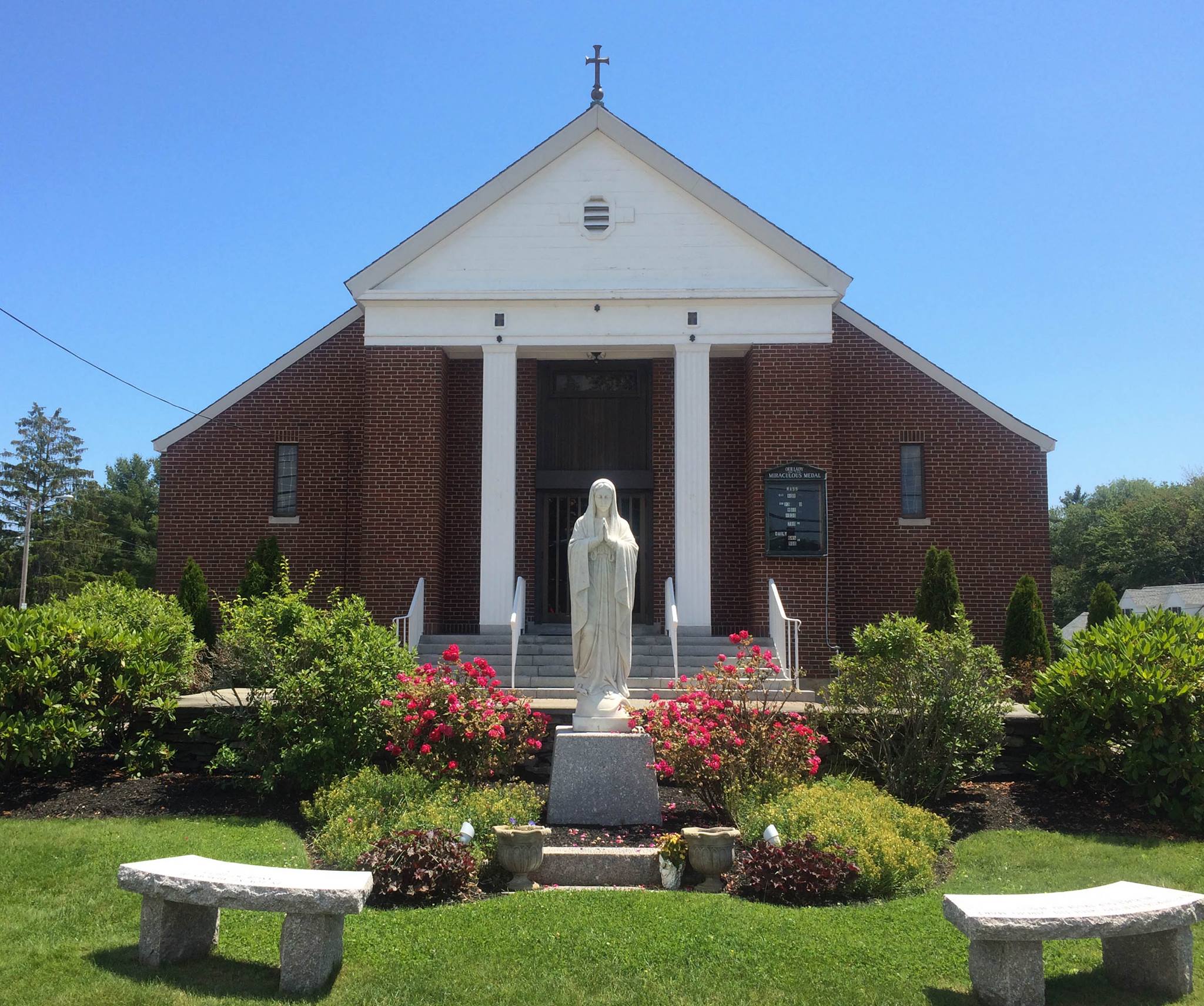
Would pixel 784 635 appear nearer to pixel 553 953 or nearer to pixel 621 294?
pixel 621 294

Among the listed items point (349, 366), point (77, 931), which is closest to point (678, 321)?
point (349, 366)

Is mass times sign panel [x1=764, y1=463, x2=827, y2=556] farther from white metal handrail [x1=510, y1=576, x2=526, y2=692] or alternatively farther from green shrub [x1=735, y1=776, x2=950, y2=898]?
green shrub [x1=735, y1=776, x2=950, y2=898]

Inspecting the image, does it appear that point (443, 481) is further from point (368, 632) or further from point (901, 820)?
point (901, 820)

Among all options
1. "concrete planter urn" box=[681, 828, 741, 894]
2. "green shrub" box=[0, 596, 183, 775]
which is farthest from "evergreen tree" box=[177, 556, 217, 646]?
"concrete planter urn" box=[681, 828, 741, 894]

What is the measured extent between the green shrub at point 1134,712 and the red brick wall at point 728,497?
21.1ft

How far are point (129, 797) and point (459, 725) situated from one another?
3.28 meters

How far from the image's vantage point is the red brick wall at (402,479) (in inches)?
606

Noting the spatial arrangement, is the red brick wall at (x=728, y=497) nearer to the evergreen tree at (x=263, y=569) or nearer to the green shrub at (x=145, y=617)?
the evergreen tree at (x=263, y=569)

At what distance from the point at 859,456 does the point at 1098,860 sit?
927 centimetres

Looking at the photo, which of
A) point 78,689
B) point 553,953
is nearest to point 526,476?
point 78,689

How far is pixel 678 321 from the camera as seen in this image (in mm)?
15641

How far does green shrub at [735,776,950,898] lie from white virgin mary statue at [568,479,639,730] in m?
1.61

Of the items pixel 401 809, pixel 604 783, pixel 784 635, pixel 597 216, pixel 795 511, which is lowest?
pixel 401 809

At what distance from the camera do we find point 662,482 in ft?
54.1
